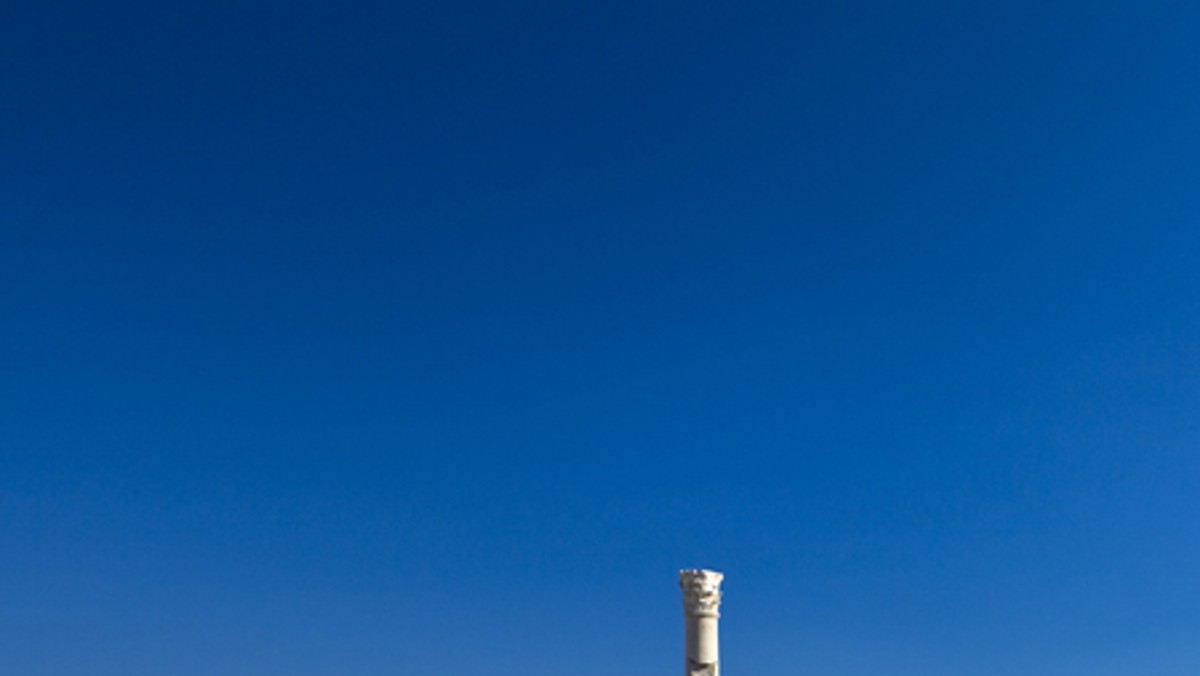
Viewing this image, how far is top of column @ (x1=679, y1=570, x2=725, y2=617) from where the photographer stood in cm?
2419

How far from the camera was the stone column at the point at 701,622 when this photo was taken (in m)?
24.1

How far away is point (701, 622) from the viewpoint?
24.2 metres

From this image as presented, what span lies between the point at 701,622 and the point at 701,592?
2.71 ft

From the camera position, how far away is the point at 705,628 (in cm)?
2414

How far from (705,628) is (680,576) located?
5.09 feet

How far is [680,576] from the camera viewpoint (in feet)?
81.4

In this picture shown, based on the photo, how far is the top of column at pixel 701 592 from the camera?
2419 centimetres

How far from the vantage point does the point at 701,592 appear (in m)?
24.2

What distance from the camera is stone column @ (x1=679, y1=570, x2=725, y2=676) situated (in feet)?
78.9
